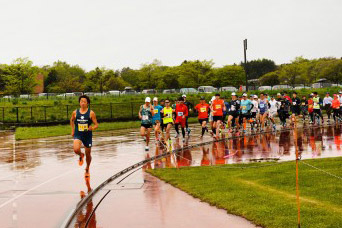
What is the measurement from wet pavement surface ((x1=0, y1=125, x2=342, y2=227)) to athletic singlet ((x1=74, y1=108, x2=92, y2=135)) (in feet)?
3.94

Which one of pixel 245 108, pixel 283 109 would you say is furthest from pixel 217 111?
pixel 283 109

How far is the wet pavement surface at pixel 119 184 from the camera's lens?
25.0 feet

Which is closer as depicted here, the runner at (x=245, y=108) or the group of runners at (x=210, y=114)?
the group of runners at (x=210, y=114)

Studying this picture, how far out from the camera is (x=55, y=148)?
2003 cm

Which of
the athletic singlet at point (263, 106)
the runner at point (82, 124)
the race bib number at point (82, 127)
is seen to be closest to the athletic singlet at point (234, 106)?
the athletic singlet at point (263, 106)

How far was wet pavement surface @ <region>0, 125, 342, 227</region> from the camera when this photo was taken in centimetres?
762

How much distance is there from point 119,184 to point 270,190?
3.55m

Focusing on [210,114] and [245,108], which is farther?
[210,114]

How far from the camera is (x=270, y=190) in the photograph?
9180 mm

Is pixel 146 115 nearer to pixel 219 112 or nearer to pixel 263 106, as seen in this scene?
pixel 219 112

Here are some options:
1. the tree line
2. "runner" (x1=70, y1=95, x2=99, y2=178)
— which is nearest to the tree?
the tree line

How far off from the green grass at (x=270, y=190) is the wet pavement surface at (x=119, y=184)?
35 centimetres

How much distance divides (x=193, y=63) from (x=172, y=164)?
80.0 meters

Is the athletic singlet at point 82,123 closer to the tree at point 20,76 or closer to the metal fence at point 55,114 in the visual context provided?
the metal fence at point 55,114
